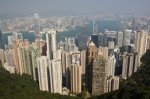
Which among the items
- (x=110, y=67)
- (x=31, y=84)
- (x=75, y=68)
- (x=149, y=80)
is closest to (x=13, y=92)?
(x=31, y=84)

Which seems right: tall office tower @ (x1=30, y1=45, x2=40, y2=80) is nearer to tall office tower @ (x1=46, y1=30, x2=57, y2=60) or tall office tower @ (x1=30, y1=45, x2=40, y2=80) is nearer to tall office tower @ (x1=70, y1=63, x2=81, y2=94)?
tall office tower @ (x1=46, y1=30, x2=57, y2=60)

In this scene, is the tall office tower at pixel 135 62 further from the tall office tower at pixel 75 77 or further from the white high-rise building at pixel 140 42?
the tall office tower at pixel 75 77

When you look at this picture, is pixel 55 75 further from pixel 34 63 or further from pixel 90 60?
pixel 34 63

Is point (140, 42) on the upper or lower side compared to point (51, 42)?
lower

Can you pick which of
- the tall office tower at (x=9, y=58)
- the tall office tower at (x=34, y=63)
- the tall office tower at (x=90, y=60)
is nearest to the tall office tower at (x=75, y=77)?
the tall office tower at (x=90, y=60)

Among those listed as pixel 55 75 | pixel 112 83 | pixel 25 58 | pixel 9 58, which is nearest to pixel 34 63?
pixel 25 58

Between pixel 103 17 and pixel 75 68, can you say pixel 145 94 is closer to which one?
pixel 75 68
